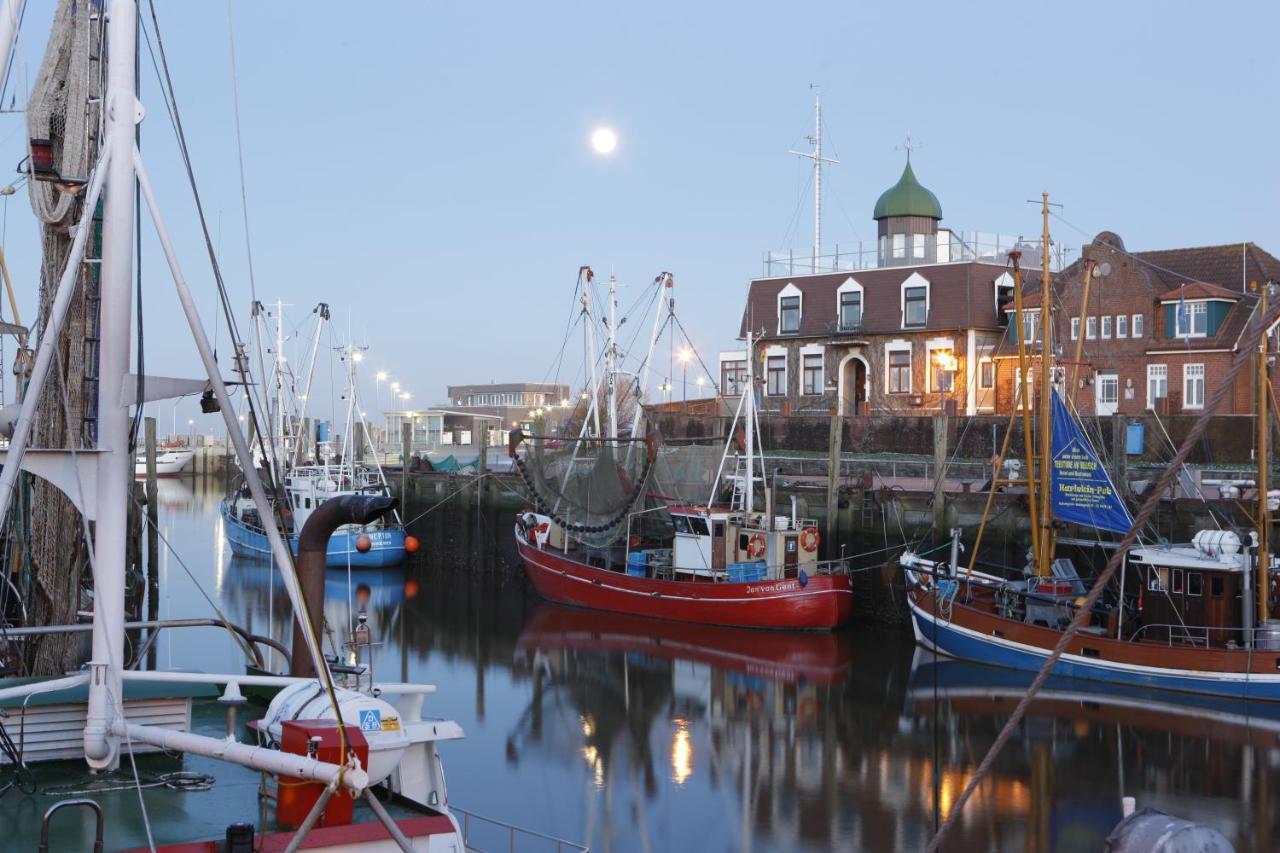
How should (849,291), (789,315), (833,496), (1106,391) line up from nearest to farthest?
(833,496), (1106,391), (849,291), (789,315)

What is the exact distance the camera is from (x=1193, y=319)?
43406mm

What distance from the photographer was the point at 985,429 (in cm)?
4338

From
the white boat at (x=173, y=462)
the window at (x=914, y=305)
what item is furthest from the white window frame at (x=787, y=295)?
the white boat at (x=173, y=462)

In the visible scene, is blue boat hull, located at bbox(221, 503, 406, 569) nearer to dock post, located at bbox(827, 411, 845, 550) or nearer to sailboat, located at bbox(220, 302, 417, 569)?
sailboat, located at bbox(220, 302, 417, 569)

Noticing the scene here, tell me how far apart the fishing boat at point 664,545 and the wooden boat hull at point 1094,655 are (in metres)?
3.59

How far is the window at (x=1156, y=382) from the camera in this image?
44125mm

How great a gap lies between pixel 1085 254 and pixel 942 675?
2402cm

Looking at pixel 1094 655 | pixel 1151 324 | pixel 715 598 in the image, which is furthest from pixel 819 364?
pixel 1094 655

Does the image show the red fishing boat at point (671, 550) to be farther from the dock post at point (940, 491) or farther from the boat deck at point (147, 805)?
the boat deck at point (147, 805)

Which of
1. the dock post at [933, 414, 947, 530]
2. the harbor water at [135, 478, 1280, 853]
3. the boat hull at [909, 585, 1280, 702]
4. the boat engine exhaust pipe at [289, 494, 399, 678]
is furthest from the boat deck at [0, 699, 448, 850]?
the dock post at [933, 414, 947, 530]

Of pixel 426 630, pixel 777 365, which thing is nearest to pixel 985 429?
pixel 777 365

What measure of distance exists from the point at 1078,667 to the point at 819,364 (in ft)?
90.6

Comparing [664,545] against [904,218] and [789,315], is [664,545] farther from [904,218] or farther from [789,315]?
[904,218]

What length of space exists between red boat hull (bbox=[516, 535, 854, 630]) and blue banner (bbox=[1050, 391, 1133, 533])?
6.29 meters
